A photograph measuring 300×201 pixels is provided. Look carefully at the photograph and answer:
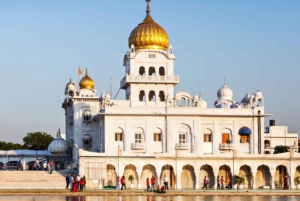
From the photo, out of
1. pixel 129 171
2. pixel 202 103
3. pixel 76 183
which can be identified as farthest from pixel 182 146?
pixel 76 183

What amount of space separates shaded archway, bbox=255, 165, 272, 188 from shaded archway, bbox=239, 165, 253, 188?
0.80 metres

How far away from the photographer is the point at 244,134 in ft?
225

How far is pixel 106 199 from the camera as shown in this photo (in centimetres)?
4503

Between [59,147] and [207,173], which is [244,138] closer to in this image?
[207,173]

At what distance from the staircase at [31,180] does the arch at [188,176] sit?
1048 centimetres

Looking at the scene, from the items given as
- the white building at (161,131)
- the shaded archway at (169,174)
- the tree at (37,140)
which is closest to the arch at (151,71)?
the white building at (161,131)

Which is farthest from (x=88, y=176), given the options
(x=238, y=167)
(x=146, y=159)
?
(x=238, y=167)

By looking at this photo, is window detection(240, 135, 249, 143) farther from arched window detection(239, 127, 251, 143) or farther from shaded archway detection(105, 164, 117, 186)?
shaded archway detection(105, 164, 117, 186)

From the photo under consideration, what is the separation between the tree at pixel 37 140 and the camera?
108 metres

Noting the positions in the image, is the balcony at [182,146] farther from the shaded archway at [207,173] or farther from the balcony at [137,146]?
the shaded archway at [207,173]

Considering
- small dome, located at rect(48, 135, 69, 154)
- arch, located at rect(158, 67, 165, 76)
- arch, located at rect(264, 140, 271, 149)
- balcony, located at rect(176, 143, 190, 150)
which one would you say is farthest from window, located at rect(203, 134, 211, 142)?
arch, located at rect(264, 140, 271, 149)

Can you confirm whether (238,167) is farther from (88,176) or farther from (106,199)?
(106,199)

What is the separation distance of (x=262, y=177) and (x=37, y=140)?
177ft

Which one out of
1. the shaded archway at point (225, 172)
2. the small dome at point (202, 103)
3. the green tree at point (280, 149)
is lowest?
the shaded archway at point (225, 172)
